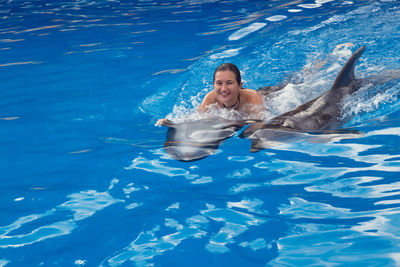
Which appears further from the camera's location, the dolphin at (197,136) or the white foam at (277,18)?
the white foam at (277,18)

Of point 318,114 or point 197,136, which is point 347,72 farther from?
point 197,136

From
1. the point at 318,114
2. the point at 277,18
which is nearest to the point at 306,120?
the point at 318,114

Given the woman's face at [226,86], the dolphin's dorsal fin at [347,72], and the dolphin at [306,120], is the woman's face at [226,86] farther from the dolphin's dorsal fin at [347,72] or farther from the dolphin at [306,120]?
the dolphin's dorsal fin at [347,72]

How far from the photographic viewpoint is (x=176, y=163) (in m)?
3.81

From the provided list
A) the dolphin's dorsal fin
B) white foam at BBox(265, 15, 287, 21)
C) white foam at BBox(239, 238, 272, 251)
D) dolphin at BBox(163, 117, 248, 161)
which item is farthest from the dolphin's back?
white foam at BBox(265, 15, 287, 21)

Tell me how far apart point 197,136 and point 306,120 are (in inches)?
40.9

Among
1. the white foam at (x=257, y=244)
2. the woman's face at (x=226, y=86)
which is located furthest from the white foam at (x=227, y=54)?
the white foam at (x=257, y=244)

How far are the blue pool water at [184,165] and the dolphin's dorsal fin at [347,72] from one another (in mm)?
212

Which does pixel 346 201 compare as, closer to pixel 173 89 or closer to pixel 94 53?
pixel 173 89

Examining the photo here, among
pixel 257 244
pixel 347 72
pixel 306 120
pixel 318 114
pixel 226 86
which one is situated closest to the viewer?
pixel 257 244

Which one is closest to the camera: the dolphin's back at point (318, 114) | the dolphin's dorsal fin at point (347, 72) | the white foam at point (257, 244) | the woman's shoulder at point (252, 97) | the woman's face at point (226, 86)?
the white foam at point (257, 244)

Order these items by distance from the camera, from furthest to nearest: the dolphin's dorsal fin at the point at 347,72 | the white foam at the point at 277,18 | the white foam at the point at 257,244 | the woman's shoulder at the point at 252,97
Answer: the white foam at the point at 277,18, the woman's shoulder at the point at 252,97, the dolphin's dorsal fin at the point at 347,72, the white foam at the point at 257,244

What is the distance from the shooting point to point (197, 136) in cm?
418

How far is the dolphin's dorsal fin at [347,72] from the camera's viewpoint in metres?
4.92
